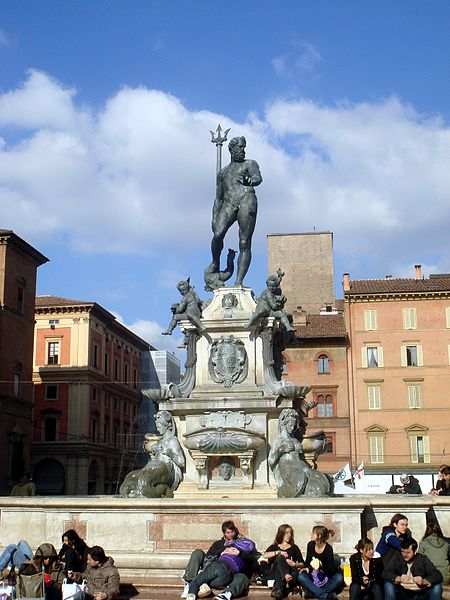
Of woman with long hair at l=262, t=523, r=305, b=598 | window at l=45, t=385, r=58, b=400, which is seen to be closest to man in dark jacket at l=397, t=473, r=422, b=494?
woman with long hair at l=262, t=523, r=305, b=598

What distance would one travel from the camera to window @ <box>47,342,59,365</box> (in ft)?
228

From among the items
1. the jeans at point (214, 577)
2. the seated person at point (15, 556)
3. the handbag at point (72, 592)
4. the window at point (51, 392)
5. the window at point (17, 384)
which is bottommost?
the handbag at point (72, 592)

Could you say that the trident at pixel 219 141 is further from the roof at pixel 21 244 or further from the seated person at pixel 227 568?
the roof at pixel 21 244

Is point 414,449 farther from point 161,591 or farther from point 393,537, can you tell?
point 161,591

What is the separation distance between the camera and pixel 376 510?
40.0ft

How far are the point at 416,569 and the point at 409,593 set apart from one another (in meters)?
0.29

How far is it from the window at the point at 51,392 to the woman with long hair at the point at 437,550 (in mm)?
59622

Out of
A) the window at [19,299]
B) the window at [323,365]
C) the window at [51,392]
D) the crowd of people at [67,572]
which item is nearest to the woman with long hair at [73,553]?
the crowd of people at [67,572]

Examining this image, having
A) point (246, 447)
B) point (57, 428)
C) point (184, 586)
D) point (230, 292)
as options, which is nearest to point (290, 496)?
Result: point (246, 447)

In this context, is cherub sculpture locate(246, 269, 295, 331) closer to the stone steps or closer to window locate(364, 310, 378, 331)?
the stone steps

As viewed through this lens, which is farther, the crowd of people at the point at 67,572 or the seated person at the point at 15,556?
the seated person at the point at 15,556

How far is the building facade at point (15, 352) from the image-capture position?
52.5 metres

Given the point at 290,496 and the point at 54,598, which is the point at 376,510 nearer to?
the point at 290,496

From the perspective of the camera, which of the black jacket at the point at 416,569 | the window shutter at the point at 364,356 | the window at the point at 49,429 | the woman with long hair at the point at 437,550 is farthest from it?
the window at the point at 49,429
